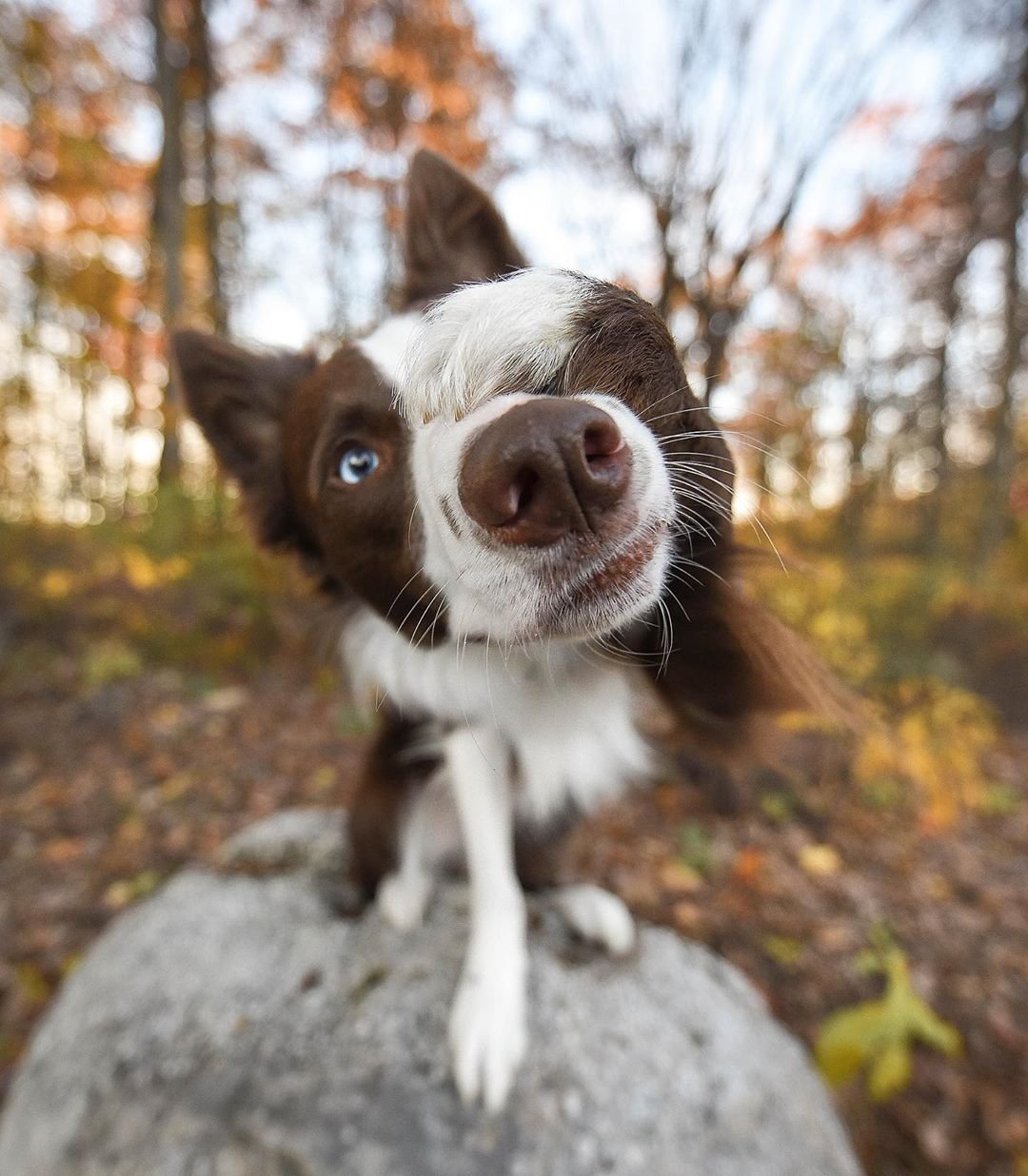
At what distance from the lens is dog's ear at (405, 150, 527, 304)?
1645 mm

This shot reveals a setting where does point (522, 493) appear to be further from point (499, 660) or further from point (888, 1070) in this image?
point (888, 1070)

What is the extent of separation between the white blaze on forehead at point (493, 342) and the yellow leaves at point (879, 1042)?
8.02ft

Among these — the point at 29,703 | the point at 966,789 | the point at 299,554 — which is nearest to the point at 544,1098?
the point at 299,554

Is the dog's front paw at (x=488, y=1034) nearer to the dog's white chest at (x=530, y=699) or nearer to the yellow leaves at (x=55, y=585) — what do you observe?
the dog's white chest at (x=530, y=699)

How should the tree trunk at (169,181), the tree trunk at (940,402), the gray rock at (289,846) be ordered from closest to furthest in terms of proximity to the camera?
the gray rock at (289,846) < the tree trunk at (169,181) < the tree trunk at (940,402)

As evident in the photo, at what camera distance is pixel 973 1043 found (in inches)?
101

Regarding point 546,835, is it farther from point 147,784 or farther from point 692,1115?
point 147,784

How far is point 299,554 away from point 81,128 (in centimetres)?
1043

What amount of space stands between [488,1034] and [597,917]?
0.62 m

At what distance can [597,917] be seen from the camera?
7.12 feet

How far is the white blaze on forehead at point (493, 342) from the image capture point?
90 centimetres

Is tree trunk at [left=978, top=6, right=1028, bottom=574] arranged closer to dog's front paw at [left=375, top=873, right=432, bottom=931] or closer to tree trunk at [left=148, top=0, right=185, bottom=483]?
dog's front paw at [left=375, top=873, right=432, bottom=931]

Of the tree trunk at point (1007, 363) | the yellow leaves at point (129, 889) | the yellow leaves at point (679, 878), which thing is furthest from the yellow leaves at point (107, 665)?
the tree trunk at point (1007, 363)

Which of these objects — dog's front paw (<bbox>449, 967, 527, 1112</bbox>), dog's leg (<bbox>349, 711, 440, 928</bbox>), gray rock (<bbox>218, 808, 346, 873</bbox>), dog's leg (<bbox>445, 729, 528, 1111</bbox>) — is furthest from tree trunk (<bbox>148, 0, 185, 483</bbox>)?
dog's front paw (<bbox>449, 967, 527, 1112</bbox>)
